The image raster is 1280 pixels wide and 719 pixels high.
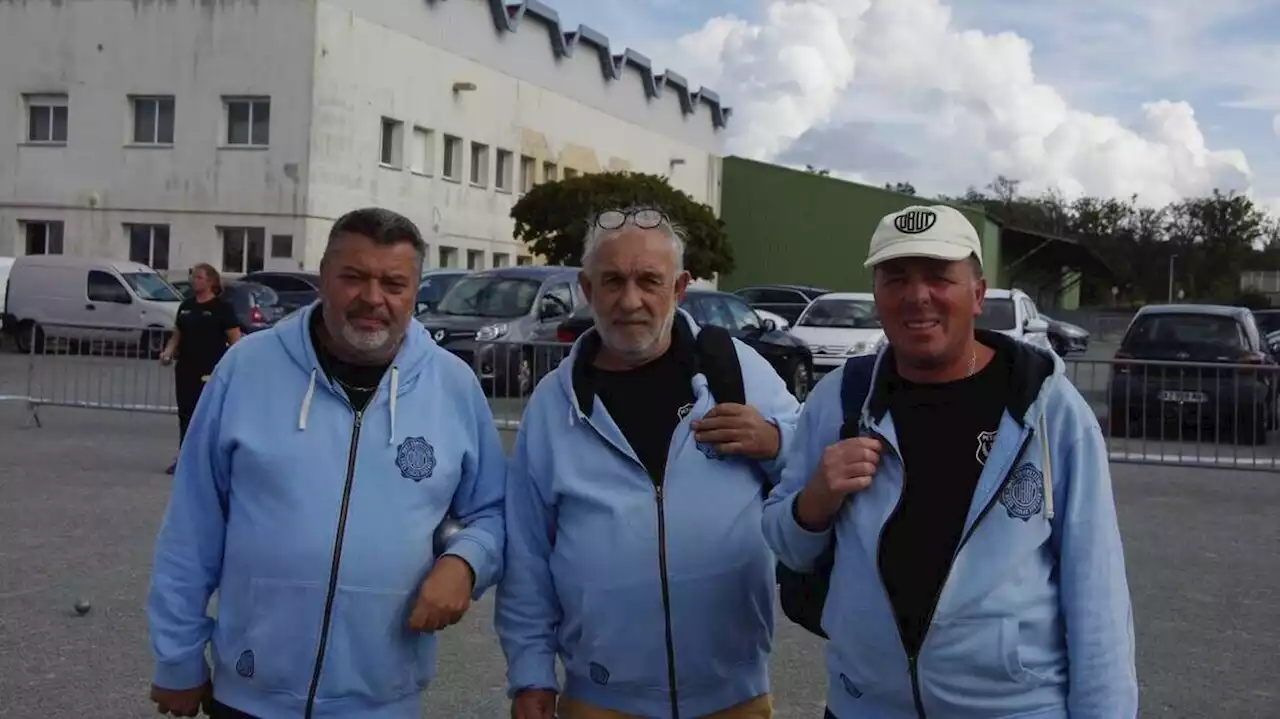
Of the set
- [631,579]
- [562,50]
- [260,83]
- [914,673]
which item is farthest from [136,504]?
[562,50]

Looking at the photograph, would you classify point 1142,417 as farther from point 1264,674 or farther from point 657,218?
point 657,218

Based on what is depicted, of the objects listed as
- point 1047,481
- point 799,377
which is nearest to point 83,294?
point 799,377

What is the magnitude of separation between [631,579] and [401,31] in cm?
3982

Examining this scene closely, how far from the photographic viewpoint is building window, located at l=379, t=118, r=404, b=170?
40656mm

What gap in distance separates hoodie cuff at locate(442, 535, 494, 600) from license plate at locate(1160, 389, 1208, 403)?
1086 centimetres

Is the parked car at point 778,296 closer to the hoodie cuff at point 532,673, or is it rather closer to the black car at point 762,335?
the black car at point 762,335

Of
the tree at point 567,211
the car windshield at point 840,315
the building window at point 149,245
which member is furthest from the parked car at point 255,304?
the tree at point 567,211

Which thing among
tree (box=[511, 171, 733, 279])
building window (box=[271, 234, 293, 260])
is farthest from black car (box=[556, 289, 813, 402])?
tree (box=[511, 171, 733, 279])

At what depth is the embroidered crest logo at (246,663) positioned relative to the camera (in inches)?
Answer: 118

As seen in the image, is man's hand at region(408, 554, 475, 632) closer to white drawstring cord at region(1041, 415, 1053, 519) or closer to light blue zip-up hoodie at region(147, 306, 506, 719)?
light blue zip-up hoodie at region(147, 306, 506, 719)

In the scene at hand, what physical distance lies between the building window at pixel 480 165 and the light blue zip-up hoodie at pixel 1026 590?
145 feet

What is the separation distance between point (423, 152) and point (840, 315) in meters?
24.4

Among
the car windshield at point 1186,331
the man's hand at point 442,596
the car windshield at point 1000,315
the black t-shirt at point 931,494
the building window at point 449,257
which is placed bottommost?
the man's hand at point 442,596

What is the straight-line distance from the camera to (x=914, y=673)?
2.69m
